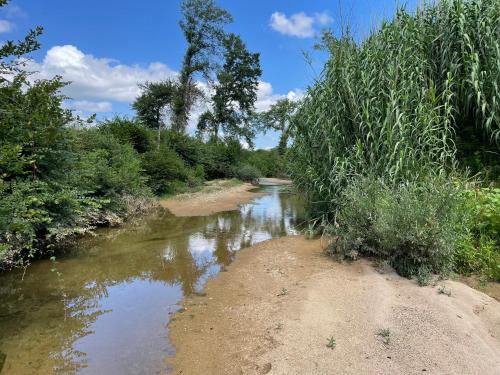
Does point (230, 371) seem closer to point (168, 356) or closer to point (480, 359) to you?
point (168, 356)

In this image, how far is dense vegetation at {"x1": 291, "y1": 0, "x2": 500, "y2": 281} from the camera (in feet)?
16.7

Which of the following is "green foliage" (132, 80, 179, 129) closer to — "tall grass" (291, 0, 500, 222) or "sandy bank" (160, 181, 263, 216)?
"sandy bank" (160, 181, 263, 216)

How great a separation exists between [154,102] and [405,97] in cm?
2535

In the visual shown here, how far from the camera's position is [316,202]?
27.6 ft

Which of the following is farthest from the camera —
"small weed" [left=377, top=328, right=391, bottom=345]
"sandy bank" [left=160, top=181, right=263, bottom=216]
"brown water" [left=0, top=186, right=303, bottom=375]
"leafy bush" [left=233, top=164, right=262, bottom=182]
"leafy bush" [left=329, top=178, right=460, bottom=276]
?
"leafy bush" [left=233, top=164, right=262, bottom=182]

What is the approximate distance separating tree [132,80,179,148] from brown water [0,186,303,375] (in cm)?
Result: 2067

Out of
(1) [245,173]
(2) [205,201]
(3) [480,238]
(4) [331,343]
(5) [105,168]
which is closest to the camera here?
(4) [331,343]

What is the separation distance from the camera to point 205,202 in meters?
16.2

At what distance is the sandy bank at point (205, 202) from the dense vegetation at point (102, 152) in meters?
0.93

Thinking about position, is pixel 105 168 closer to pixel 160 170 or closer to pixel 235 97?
pixel 160 170

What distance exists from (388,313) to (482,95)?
16.1 ft

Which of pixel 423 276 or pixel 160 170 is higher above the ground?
pixel 160 170

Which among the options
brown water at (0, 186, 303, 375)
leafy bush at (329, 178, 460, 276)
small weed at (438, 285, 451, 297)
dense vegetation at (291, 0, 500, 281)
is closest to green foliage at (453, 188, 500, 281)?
dense vegetation at (291, 0, 500, 281)

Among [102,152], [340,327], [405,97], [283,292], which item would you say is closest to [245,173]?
[102,152]
